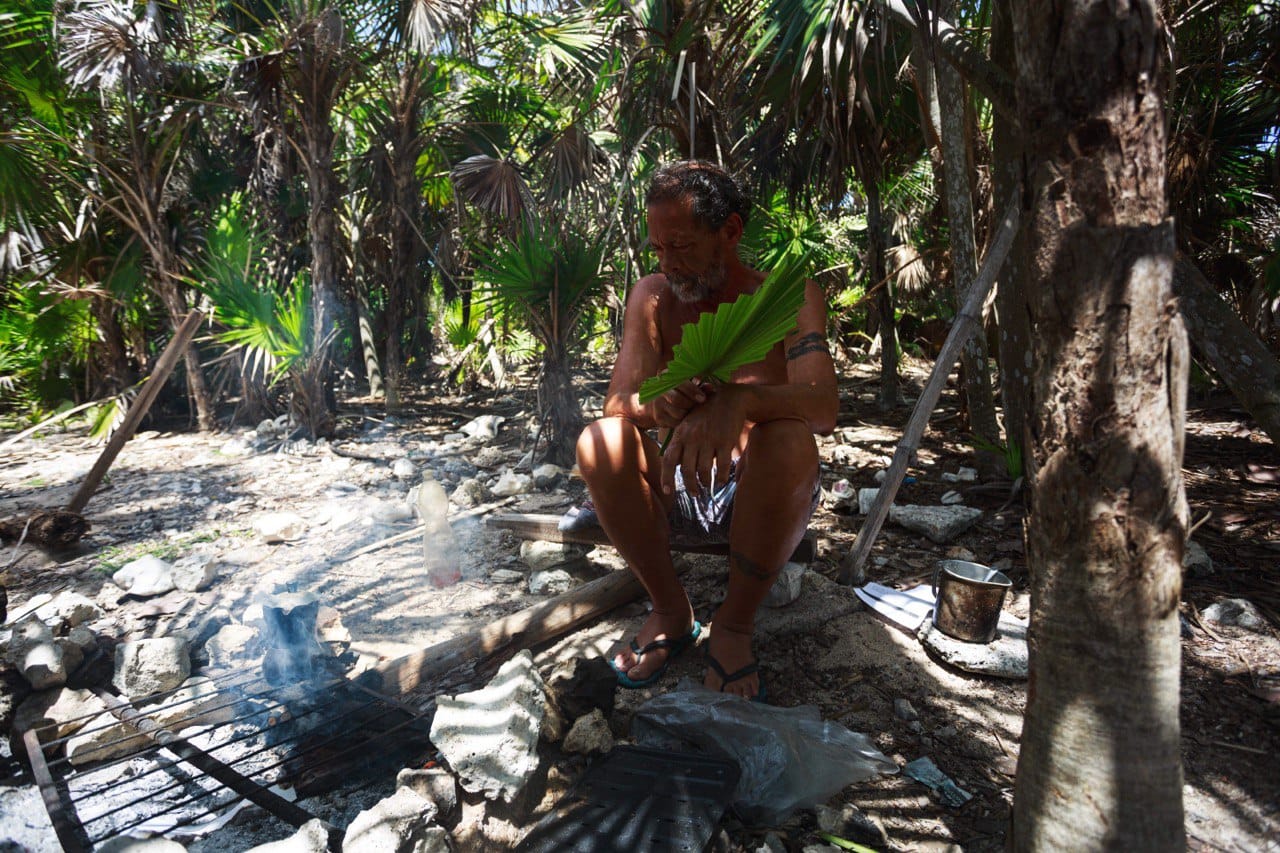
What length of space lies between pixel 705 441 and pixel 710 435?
0.02m

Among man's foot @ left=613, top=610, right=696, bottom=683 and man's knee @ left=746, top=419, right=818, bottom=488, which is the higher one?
man's knee @ left=746, top=419, right=818, bottom=488

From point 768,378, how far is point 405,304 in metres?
7.45

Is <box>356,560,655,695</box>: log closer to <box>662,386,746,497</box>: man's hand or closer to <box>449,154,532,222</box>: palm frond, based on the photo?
<box>662,386,746,497</box>: man's hand

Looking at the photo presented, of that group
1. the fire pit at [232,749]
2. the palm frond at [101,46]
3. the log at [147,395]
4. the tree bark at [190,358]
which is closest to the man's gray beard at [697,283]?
the fire pit at [232,749]

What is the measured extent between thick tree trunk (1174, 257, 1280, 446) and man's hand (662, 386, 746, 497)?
5.52 feet

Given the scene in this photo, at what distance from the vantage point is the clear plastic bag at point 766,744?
1.57 m

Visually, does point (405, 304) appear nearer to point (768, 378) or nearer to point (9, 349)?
point (9, 349)

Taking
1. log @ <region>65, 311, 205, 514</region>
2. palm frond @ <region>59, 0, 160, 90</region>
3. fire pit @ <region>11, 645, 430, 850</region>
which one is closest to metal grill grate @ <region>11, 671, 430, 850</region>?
A: fire pit @ <region>11, 645, 430, 850</region>

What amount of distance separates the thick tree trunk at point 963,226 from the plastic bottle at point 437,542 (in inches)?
105

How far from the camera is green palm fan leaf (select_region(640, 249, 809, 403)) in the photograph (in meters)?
1.42

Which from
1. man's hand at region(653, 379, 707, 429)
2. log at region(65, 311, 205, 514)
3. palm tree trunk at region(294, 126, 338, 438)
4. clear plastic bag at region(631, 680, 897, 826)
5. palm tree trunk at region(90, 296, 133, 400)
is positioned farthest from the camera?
palm tree trunk at region(90, 296, 133, 400)

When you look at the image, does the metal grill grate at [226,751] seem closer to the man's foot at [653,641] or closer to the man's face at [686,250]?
the man's foot at [653,641]

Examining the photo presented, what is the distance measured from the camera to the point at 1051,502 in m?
1.05

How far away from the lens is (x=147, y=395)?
345cm
